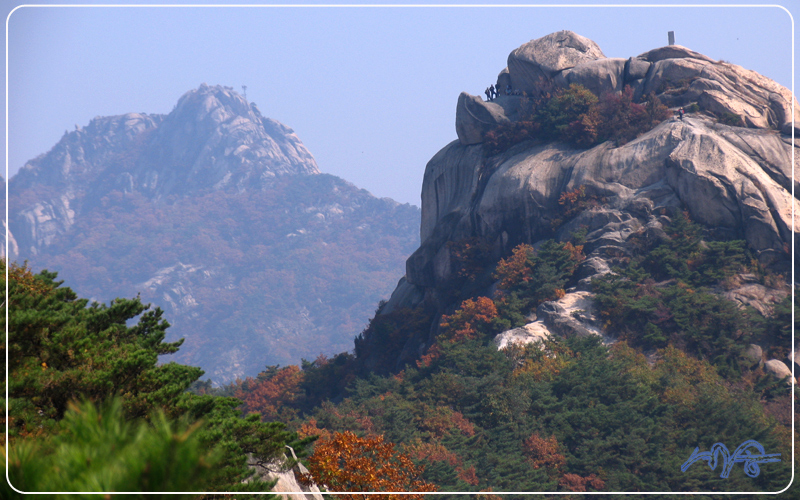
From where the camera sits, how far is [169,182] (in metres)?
155

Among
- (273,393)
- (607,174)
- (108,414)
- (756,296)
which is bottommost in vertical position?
(273,393)

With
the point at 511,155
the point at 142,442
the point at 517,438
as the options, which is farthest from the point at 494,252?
the point at 142,442

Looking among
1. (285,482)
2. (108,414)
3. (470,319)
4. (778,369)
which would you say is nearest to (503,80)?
(470,319)

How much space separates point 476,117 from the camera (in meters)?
31.0

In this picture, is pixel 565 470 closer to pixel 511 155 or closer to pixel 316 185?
pixel 511 155

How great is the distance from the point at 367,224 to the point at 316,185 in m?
19.0

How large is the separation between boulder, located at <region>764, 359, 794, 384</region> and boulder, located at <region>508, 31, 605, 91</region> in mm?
17547

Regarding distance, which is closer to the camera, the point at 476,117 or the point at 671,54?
the point at 671,54

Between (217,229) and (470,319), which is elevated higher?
(470,319)

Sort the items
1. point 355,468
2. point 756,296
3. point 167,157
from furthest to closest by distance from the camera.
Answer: point 167,157
point 756,296
point 355,468

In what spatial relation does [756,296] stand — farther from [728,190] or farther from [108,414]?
[108,414]
